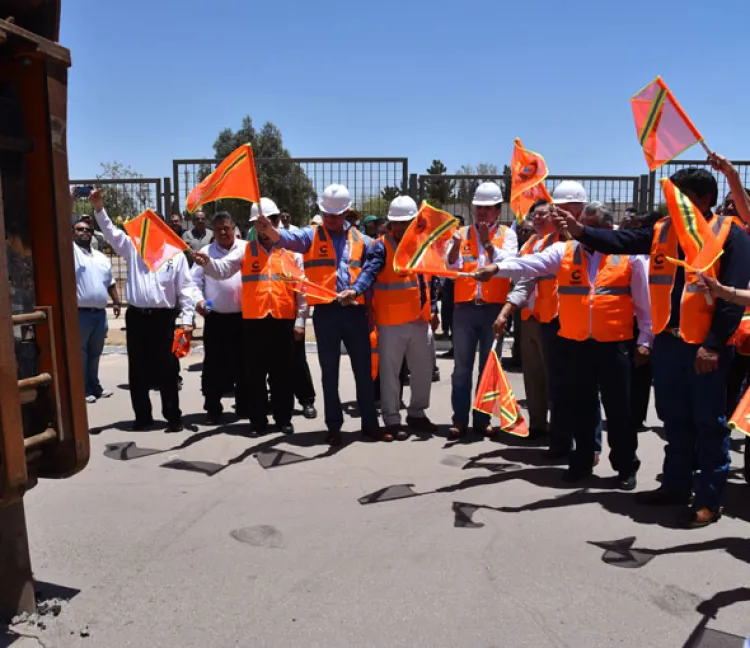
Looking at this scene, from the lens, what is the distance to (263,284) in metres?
6.67

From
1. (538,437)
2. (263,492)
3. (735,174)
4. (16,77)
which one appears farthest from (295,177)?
(16,77)

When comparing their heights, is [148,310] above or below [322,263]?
below

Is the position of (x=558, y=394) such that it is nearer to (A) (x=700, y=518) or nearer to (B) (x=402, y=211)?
(A) (x=700, y=518)

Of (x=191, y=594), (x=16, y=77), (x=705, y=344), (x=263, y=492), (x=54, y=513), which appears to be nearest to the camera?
(x=16, y=77)

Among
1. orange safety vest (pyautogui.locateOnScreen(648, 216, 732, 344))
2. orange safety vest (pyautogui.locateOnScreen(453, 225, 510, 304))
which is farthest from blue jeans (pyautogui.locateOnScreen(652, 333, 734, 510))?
orange safety vest (pyautogui.locateOnScreen(453, 225, 510, 304))

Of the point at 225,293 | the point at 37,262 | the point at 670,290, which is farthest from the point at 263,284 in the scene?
the point at 37,262

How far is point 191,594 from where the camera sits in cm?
361

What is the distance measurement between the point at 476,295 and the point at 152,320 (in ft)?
10.1

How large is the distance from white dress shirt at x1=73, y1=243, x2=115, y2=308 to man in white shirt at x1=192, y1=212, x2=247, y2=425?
1393 millimetres

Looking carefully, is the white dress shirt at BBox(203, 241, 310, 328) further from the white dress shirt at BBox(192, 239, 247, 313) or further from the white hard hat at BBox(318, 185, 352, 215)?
the white hard hat at BBox(318, 185, 352, 215)

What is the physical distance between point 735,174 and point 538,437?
3.10 m

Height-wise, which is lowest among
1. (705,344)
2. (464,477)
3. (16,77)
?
(464,477)

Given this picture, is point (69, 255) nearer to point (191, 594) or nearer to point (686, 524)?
point (191, 594)

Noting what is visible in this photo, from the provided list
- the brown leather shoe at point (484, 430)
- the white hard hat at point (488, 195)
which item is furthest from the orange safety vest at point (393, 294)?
the brown leather shoe at point (484, 430)
